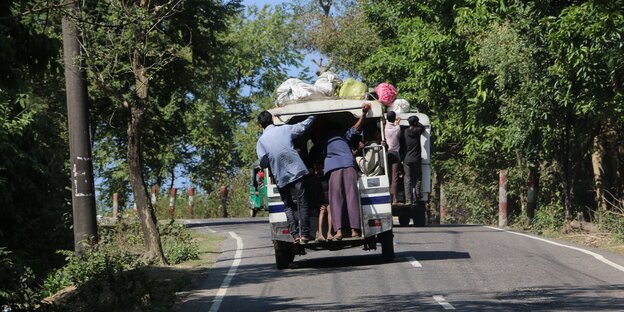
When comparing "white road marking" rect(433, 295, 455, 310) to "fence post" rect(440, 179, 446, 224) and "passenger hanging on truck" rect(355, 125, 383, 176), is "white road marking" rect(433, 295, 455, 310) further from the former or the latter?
"fence post" rect(440, 179, 446, 224)

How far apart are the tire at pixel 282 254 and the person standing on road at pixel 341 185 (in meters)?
1.02

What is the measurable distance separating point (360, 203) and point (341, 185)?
1.47 feet

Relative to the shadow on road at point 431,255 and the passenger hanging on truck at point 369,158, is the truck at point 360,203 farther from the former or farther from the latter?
the shadow on road at point 431,255

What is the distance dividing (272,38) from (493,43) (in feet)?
162

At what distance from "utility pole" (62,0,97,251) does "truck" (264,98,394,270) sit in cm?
310

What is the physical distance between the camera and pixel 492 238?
22.3 metres

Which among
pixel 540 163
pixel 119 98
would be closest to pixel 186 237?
pixel 119 98

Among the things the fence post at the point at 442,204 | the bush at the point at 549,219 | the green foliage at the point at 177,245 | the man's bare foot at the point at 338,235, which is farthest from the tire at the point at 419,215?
the fence post at the point at 442,204

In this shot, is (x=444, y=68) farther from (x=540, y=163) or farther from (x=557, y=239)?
(x=557, y=239)

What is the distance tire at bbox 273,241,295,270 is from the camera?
17.6 m

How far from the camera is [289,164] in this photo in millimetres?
16891

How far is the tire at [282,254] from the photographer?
17.6m

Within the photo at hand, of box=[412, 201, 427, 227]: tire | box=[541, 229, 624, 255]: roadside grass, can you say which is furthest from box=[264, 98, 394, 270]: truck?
box=[412, 201, 427, 227]: tire

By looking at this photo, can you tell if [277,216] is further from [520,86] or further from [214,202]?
[214,202]
